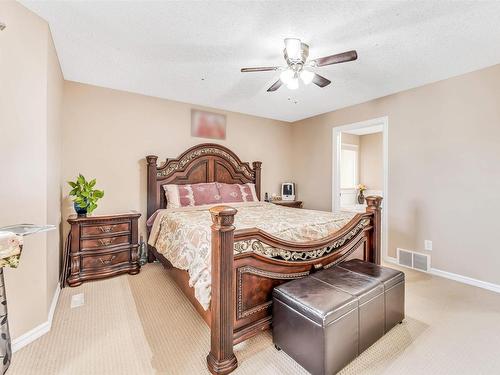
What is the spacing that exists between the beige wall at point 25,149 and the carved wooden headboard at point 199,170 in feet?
5.38

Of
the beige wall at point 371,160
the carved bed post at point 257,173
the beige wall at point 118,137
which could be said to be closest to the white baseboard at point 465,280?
the carved bed post at point 257,173

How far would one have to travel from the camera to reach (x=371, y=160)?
601 centimetres

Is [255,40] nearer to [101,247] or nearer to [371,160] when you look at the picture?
[101,247]

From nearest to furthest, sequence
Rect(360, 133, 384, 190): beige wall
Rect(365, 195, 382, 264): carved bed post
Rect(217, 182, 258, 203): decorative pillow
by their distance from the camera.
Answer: Rect(365, 195, 382, 264): carved bed post
Rect(217, 182, 258, 203): decorative pillow
Rect(360, 133, 384, 190): beige wall

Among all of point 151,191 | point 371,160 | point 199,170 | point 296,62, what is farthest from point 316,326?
point 371,160

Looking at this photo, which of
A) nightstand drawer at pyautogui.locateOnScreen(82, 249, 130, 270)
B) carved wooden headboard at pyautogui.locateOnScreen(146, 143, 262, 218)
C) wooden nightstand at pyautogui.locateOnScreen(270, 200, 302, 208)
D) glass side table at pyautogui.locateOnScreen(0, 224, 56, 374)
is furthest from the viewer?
wooden nightstand at pyautogui.locateOnScreen(270, 200, 302, 208)

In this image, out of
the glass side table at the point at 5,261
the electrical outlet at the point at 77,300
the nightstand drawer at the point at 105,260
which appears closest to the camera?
the glass side table at the point at 5,261

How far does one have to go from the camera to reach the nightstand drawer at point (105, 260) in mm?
2893

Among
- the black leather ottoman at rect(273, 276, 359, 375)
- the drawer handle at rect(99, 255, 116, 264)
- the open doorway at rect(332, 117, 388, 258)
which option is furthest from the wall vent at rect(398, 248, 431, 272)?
the drawer handle at rect(99, 255, 116, 264)

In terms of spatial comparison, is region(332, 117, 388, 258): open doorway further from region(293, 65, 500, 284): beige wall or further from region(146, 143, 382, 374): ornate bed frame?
region(146, 143, 382, 374): ornate bed frame

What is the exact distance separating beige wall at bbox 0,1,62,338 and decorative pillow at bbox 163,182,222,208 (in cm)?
162

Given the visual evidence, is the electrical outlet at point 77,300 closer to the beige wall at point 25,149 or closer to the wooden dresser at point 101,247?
the wooden dresser at point 101,247

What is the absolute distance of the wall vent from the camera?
327cm

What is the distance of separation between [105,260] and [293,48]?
3.16 metres
